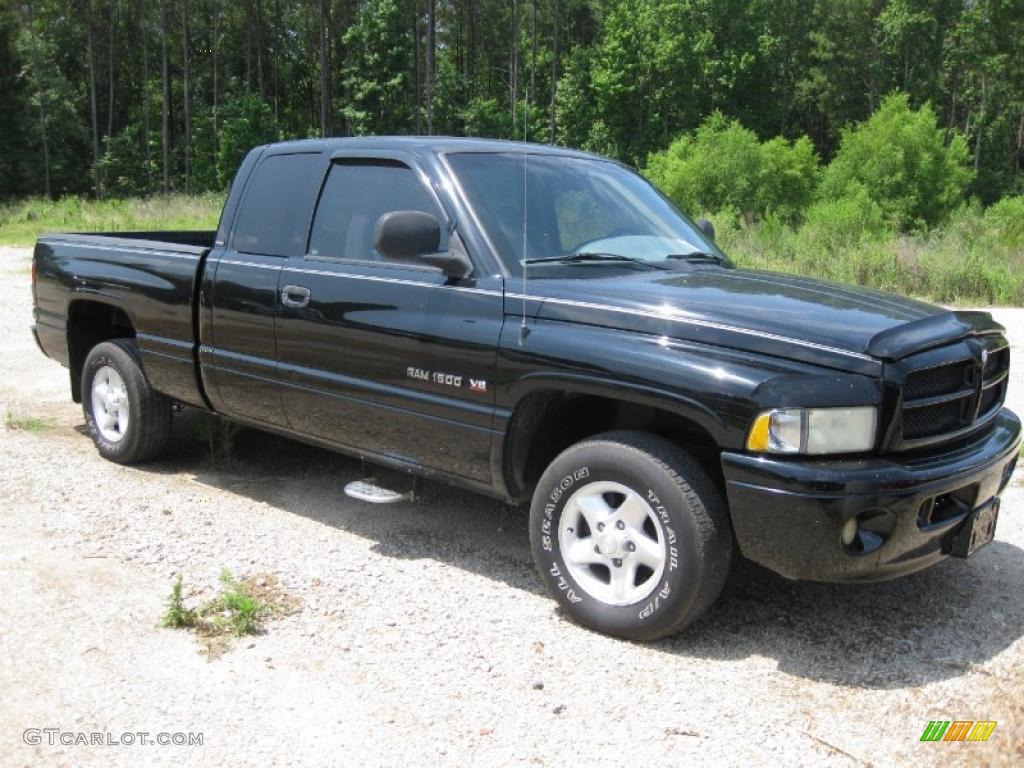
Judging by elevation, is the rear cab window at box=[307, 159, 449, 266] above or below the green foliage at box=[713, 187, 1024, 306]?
above

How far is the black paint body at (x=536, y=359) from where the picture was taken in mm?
3275

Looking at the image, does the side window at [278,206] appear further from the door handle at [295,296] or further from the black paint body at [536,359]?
the door handle at [295,296]

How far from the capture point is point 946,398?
3.52 m

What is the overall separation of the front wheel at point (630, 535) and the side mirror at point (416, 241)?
0.96 metres

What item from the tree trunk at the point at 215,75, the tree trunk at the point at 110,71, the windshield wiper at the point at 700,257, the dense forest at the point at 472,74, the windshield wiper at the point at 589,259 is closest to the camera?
the windshield wiper at the point at 589,259

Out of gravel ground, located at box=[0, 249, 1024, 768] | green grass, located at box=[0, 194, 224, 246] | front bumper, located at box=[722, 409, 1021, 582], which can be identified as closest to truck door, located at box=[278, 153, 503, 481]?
gravel ground, located at box=[0, 249, 1024, 768]

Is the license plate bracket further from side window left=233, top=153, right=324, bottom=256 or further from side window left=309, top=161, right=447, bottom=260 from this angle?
side window left=233, top=153, right=324, bottom=256

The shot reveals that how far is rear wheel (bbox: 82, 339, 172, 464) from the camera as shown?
19.0 ft

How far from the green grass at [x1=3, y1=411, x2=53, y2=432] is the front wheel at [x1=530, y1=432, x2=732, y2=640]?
180 inches

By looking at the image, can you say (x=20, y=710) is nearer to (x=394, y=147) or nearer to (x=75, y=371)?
(x=394, y=147)

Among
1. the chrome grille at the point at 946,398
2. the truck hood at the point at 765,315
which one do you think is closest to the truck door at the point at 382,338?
the truck hood at the point at 765,315

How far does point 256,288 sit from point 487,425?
1.64 m

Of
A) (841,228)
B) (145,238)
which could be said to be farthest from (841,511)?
(841,228)

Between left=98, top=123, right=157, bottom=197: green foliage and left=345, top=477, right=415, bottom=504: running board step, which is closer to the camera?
left=345, top=477, right=415, bottom=504: running board step
